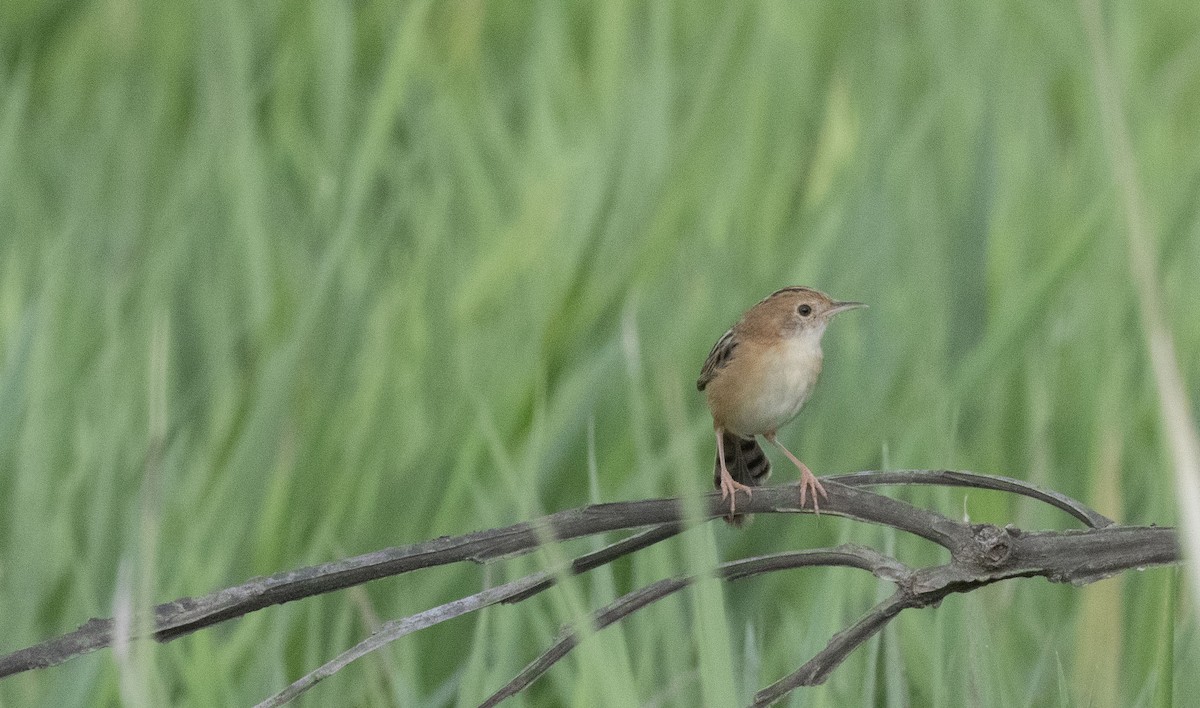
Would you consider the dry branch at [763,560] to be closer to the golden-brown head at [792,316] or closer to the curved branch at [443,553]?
the curved branch at [443,553]

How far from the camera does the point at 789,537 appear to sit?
7.38ft

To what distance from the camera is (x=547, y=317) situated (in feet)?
8.18

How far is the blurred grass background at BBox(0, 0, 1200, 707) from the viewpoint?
1877 mm

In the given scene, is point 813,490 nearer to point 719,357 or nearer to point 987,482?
point 987,482

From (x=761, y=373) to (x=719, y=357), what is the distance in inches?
6.8

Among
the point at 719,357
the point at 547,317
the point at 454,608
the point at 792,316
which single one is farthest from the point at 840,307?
the point at 454,608

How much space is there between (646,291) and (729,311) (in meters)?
0.21

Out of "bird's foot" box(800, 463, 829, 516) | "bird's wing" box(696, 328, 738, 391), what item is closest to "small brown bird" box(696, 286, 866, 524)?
"bird's wing" box(696, 328, 738, 391)

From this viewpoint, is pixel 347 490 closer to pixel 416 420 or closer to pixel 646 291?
pixel 416 420

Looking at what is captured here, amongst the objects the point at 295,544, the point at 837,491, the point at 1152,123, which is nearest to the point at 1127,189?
the point at 837,491

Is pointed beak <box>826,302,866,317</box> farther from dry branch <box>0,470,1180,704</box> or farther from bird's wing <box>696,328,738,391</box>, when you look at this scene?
dry branch <box>0,470,1180,704</box>

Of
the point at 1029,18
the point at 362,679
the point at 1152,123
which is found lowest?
the point at 362,679

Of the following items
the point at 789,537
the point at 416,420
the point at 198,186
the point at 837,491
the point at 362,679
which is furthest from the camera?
the point at 198,186

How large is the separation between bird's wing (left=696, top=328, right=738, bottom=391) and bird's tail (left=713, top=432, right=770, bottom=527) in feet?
0.34
